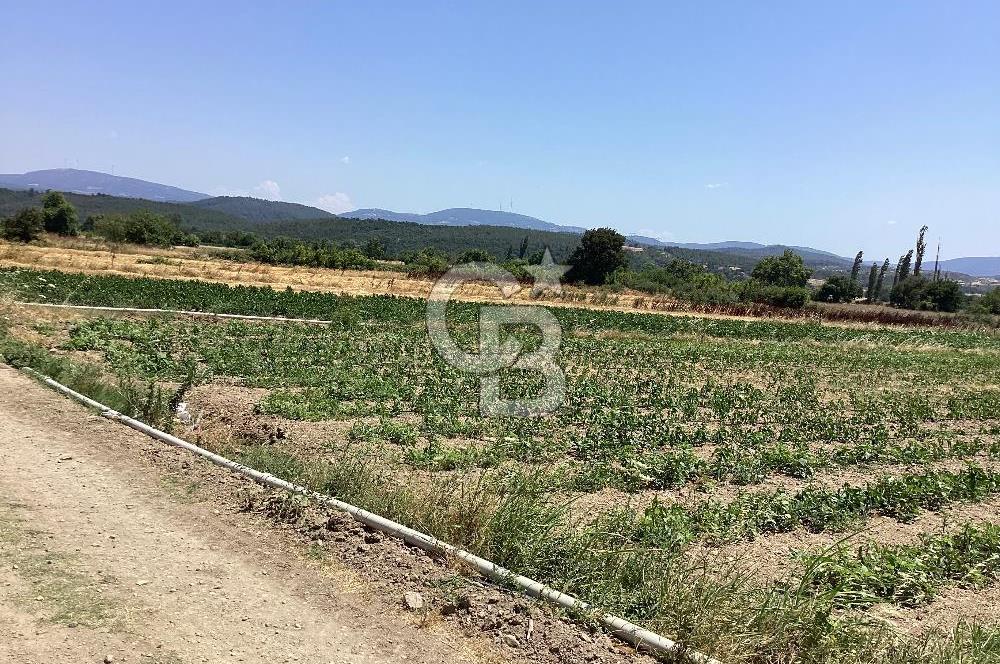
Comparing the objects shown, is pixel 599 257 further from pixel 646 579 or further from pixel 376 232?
pixel 376 232

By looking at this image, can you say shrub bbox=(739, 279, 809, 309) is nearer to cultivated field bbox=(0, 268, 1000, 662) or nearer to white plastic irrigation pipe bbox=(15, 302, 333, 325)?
cultivated field bbox=(0, 268, 1000, 662)

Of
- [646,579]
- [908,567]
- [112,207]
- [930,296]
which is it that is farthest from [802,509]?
[112,207]

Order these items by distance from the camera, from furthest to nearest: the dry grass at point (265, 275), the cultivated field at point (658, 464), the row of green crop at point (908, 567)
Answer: the dry grass at point (265, 275)
the row of green crop at point (908, 567)
the cultivated field at point (658, 464)

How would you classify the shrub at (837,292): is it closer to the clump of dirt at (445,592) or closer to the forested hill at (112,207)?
the clump of dirt at (445,592)

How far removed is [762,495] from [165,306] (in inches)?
958

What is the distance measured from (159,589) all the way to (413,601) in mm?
1753

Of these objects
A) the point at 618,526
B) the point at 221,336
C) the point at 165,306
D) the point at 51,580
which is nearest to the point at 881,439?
the point at 618,526

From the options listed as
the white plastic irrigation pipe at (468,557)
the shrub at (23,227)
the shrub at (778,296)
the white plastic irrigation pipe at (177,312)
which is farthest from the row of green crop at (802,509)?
the shrub at (23,227)

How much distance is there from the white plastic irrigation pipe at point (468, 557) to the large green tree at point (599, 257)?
197 ft

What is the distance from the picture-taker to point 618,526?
5.98 meters
